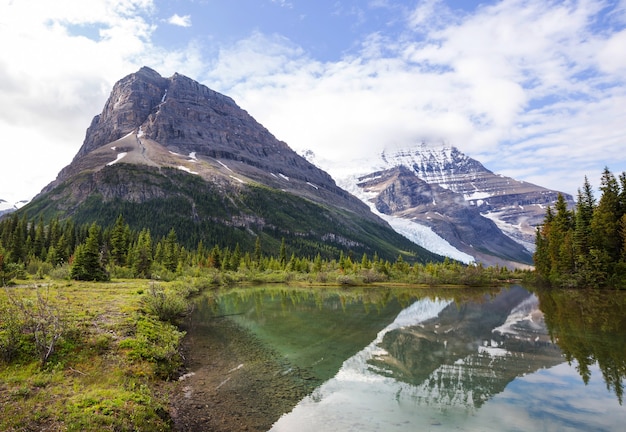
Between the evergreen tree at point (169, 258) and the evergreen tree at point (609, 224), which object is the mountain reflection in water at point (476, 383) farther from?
the evergreen tree at point (169, 258)

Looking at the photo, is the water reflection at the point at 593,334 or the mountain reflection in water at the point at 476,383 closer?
the mountain reflection in water at the point at 476,383

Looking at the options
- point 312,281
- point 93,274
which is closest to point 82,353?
point 93,274

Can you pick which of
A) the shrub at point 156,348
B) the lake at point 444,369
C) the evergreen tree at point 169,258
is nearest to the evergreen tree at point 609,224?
the lake at point 444,369

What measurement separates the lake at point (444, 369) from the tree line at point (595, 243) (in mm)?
25087

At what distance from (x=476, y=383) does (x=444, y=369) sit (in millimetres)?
2780

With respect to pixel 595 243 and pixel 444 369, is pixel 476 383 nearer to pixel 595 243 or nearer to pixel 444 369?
pixel 444 369

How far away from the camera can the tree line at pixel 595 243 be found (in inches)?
2509

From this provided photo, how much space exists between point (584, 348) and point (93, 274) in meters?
63.6

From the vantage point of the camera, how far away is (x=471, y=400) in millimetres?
17922

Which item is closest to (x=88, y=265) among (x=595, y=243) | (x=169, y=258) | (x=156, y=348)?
(x=169, y=258)

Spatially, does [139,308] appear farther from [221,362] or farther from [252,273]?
[252,273]

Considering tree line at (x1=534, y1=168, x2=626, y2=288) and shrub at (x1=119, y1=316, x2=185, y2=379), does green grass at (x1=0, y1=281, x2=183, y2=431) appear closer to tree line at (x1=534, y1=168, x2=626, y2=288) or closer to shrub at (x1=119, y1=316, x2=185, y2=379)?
shrub at (x1=119, y1=316, x2=185, y2=379)

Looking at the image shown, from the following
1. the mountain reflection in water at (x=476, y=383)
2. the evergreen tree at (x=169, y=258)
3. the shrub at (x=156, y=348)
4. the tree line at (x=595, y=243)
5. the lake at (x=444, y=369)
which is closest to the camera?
the mountain reflection in water at (x=476, y=383)

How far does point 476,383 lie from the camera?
795 inches
